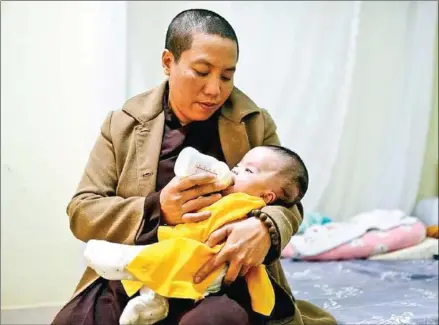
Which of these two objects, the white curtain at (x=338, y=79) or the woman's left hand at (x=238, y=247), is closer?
the woman's left hand at (x=238, y=247)

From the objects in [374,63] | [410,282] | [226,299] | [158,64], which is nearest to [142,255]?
[226,299]

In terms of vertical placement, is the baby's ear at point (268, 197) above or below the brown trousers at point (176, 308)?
above

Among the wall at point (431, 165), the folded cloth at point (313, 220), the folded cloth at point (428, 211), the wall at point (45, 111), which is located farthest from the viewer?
the wall at point (431, 165)

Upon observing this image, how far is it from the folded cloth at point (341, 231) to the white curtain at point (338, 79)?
0.77ft

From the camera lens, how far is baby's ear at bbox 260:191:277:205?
4.32 feet

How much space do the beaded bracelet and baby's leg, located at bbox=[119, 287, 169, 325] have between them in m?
0.26

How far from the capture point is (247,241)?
1177mm

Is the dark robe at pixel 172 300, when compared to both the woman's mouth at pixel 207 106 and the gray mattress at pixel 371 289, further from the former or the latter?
the gray mattress at pixel 371 289

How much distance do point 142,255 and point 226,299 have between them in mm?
191

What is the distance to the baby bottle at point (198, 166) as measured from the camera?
1.23m

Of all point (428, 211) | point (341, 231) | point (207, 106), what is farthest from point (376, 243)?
point (207, 106)

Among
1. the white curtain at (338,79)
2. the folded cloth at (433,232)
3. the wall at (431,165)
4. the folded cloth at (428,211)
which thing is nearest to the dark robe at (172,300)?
the white curtain at (338,79)

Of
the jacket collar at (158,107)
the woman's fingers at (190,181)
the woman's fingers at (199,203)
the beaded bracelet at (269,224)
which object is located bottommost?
the beaded bracelet at (269,224)

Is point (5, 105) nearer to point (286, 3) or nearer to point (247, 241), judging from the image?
point (286, 3)
